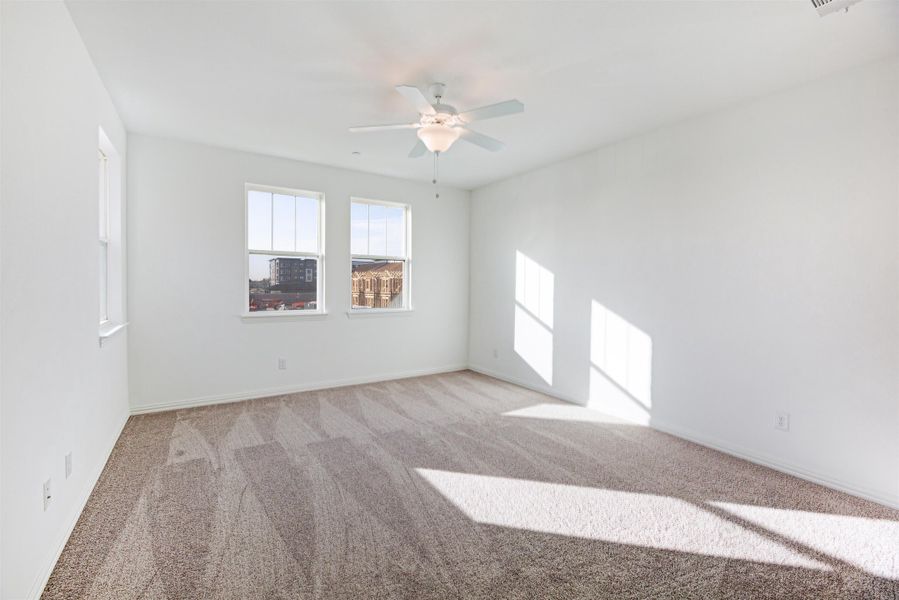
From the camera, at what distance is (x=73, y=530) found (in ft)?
7.00

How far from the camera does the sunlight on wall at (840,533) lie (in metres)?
2.00

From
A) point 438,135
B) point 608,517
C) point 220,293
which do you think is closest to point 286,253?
point 220,293

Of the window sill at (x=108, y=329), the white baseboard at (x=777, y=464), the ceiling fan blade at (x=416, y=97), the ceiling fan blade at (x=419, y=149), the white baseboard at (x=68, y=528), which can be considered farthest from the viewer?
the ceiling fan blade at (x=419, y=149)

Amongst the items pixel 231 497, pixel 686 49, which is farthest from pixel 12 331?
pixel 686 49

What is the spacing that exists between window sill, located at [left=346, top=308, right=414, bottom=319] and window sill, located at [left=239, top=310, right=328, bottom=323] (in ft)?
1.14

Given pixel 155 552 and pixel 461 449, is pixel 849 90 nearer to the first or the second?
pixel 461 449

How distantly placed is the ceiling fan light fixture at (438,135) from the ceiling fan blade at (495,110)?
7.9 inches

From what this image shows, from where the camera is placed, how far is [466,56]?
2.52m

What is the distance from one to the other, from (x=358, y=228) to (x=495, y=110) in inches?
122

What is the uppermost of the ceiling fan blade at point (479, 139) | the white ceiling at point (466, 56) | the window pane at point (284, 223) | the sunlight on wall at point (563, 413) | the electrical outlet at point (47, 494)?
the white ceiling at point (466, 56)

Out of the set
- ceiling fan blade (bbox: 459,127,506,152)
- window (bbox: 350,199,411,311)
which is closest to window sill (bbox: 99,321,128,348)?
window (bbox: 350,199,411,311)

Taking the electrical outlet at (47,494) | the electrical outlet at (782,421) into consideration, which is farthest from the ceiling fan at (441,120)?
the electrical outlet at (782,421)

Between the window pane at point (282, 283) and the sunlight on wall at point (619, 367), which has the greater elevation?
the window pane at point (282, 283)

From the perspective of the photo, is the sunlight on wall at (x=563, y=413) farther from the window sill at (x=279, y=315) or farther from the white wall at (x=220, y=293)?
the window sill at (x=279, y=315)
